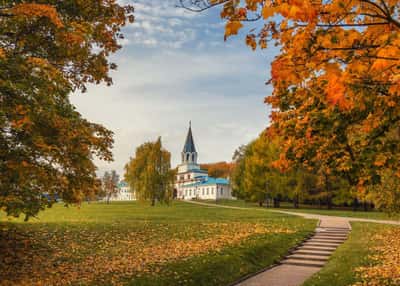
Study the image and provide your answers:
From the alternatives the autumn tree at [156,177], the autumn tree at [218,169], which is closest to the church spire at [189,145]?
the autumn tree at [218,169]

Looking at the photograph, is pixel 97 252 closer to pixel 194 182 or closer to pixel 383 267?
pixel 383 267

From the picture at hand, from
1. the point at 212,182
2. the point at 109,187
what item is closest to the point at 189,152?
the point at 212,182

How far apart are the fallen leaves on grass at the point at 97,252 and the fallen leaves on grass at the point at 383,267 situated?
173 inches

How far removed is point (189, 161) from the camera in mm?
120500

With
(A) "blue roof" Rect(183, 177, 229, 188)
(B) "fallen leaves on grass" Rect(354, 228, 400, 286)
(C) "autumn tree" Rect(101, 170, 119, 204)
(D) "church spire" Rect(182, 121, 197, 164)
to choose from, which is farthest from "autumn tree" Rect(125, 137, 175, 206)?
(D) "church spire" Rect(182, 121, 197, 164)

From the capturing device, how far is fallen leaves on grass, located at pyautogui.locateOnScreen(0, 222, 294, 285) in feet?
26.7

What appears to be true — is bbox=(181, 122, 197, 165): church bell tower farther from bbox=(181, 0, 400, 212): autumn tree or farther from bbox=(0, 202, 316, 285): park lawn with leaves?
bbox=(181, 0, 400, 212): autumn tree

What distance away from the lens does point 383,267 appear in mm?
9312

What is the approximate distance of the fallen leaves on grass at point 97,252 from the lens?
814 cm

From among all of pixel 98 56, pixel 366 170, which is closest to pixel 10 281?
pixel 98 56

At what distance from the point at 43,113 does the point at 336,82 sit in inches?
206

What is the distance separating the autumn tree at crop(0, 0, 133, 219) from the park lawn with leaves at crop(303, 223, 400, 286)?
580 cm

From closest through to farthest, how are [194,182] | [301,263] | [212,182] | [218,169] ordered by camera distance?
[301,263] → [212,182] → [194,182] → [218,169]

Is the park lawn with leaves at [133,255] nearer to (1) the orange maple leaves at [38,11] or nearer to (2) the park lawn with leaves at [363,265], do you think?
(2) the park lawn with leaves at [363,265]
